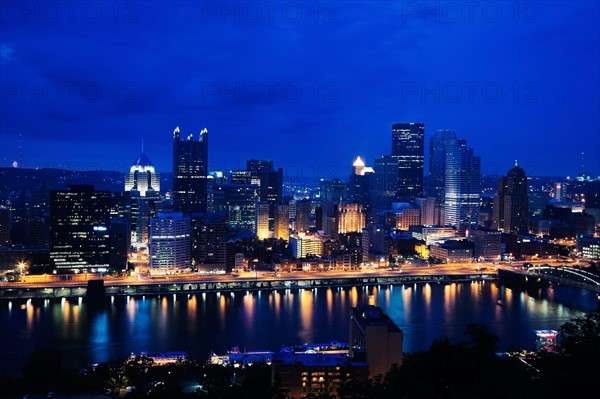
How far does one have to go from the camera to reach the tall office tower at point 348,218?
22.4m

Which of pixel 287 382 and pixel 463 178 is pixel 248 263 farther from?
pixel 463 178

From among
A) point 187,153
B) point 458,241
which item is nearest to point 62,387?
point 458,241

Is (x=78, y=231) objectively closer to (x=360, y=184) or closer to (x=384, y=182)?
(x=360, y=184)

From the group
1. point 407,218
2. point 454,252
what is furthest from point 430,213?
point 454,252

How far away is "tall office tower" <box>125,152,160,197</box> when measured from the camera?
26.3 meters

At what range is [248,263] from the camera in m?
15.0

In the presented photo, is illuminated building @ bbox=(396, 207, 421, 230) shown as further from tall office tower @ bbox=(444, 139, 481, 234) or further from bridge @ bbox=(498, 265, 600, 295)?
bridge @ bbox=(498, 265, 600, 295)

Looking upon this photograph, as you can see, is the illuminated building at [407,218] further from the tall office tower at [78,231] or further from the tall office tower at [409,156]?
the tall office tower at [78,231]

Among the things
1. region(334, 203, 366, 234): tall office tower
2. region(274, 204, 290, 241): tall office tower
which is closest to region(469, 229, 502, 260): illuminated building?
region(334, 203, 366, 234): tall office tower

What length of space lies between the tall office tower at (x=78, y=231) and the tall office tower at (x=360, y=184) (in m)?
15.9

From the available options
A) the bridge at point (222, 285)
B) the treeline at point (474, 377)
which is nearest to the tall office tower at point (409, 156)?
the bridge at point (222, 285)

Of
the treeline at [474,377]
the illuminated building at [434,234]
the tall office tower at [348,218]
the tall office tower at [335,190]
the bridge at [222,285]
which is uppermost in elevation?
the tall office tower at [335,190]

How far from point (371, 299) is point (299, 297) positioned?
150 cm

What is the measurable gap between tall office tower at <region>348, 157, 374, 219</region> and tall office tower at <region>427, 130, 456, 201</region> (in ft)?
12.4
